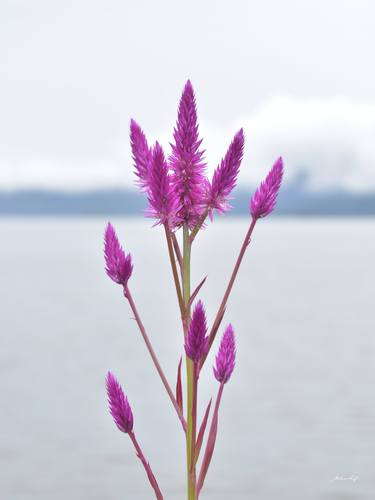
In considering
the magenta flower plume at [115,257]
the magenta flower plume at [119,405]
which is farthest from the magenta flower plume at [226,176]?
the magenta flower plume at [119,405]

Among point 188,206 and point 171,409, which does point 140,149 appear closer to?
point 188,206

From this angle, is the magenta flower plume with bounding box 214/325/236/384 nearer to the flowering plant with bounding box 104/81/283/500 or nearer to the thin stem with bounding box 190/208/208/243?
the flowering plant with bounding box 104/81/283/500

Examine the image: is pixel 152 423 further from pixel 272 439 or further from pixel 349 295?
pixel 349 295

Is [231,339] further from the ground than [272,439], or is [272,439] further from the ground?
[231,339]

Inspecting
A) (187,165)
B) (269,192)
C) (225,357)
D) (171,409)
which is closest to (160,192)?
(187,165)

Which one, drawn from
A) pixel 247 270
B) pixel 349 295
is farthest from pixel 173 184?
pixel 247 270

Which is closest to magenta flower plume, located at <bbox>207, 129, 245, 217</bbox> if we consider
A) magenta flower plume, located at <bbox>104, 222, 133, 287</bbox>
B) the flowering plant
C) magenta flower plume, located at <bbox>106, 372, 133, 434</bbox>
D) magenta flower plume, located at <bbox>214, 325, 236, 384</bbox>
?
the flowering plant
